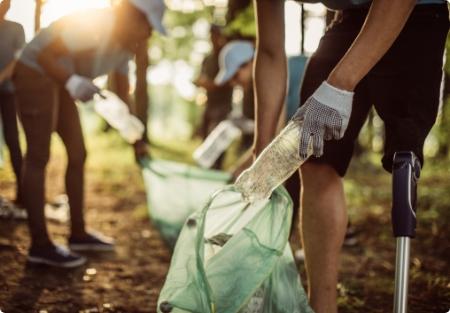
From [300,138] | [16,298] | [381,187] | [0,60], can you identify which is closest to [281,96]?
[300,138]

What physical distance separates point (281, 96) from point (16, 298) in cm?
148

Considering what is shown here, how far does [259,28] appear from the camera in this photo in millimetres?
1923

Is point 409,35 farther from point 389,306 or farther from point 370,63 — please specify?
point 389,306

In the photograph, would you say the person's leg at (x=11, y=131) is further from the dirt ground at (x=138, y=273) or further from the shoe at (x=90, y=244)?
the shoe at (x=90, y=244)

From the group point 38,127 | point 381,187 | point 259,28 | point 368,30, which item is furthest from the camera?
point 381,187

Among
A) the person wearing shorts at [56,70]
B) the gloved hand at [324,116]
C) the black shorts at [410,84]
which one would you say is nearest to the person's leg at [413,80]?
the black shorts at [410,84]

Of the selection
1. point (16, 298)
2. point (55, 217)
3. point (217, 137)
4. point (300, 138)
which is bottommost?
point (55, 217)

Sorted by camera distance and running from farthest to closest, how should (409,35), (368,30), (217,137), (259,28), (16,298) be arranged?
(217,137), (16,298), (259,28), (409,35), (368,30)

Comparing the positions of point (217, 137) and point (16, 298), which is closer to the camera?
point (16, 298)

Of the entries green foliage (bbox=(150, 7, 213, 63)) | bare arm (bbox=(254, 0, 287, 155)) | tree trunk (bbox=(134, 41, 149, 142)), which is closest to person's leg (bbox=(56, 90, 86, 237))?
bare arm (bbox=(254, 0, 287, 155))

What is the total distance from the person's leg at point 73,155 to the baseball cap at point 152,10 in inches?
28.4

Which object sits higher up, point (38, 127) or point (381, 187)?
point (38, 127)

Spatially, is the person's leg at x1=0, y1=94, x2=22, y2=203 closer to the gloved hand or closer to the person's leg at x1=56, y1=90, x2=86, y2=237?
the person's leg at x1=56, y1=90, x2=86, y2=237

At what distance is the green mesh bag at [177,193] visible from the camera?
9.86 ft
